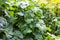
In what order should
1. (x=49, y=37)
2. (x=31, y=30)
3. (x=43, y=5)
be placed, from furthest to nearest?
(x=43, y=5) < (x=49, y=37) < (x=31, y=30)

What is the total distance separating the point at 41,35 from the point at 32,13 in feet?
1.03

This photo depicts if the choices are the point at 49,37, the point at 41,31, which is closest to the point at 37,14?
the point at 41,31

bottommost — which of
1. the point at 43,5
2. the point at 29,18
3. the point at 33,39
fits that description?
the point at 33,39

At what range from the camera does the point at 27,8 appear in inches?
Result: 90.0

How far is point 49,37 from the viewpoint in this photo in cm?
247

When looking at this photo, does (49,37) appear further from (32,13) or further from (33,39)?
(32,13)

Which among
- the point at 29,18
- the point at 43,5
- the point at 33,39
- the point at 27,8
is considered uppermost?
the point at 43,5

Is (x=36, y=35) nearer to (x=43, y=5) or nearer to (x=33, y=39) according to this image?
(x=33, y=39)

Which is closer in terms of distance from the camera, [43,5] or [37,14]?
[37,14]

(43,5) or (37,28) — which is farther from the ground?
(43,5)

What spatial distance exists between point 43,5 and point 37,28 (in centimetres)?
67

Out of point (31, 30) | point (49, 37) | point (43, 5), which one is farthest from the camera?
point (43, 5)

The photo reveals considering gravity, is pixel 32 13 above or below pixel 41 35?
above

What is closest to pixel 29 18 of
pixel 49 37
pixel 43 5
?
pixel 49 37
